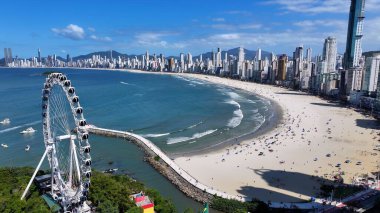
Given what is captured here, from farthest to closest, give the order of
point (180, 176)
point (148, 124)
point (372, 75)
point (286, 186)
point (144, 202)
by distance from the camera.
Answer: point (372, 75) < point (148, 124) < point (180, 176) < point (286, 186) < point (144, 202)

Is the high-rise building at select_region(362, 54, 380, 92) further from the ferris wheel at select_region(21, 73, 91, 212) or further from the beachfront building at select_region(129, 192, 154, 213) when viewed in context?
the ferris wheel at select_region(21, 73, 91, 212)

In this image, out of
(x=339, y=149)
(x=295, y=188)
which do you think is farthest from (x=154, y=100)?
(x=295, y=188)

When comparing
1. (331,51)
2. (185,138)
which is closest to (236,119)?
(185,138)

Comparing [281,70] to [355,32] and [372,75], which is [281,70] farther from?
[372,75]

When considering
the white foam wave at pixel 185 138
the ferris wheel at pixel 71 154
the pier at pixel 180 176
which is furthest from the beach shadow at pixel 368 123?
the ferris wheel at pixel 71 154

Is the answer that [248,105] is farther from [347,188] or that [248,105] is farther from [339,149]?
[347,188]

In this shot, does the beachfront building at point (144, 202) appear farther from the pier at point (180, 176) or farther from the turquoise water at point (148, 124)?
the pier at point (180, 176)
